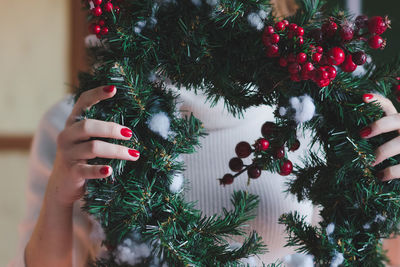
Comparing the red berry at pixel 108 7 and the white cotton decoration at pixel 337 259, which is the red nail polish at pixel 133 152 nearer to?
the red berry at pixel 108 7

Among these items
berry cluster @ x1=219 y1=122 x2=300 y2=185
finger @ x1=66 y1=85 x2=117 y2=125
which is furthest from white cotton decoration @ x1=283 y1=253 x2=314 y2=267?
finger @ x1=66 y1=85 x2=117 y2=125

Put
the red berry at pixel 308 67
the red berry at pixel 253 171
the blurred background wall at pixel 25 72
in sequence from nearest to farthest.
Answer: the red berry at pixel 308 67, the red berry at pixel 253 171, the blurred background wall at pixel 25 72

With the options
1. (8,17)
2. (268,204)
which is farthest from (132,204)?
(8,17)

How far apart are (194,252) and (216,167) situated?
433mm

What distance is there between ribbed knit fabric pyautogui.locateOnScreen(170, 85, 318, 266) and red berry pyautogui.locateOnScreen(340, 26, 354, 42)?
14.2 inches

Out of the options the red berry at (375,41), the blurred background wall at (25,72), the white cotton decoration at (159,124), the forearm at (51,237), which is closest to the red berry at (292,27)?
the red berry at (375,41)

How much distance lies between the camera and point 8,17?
197 cm

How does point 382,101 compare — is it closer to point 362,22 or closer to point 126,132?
point 362,22

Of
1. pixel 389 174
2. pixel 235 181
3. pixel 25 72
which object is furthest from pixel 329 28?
pixel 25 72

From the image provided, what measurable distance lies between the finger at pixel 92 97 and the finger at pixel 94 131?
23 millimetres

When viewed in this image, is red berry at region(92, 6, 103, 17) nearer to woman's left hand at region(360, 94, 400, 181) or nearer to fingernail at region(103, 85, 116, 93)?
fingernail at region(103, 85, 116, 93)

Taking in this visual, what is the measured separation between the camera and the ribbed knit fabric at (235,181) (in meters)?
0.88

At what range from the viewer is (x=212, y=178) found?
981mm

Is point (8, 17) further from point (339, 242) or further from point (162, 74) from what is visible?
point (339, 242)
